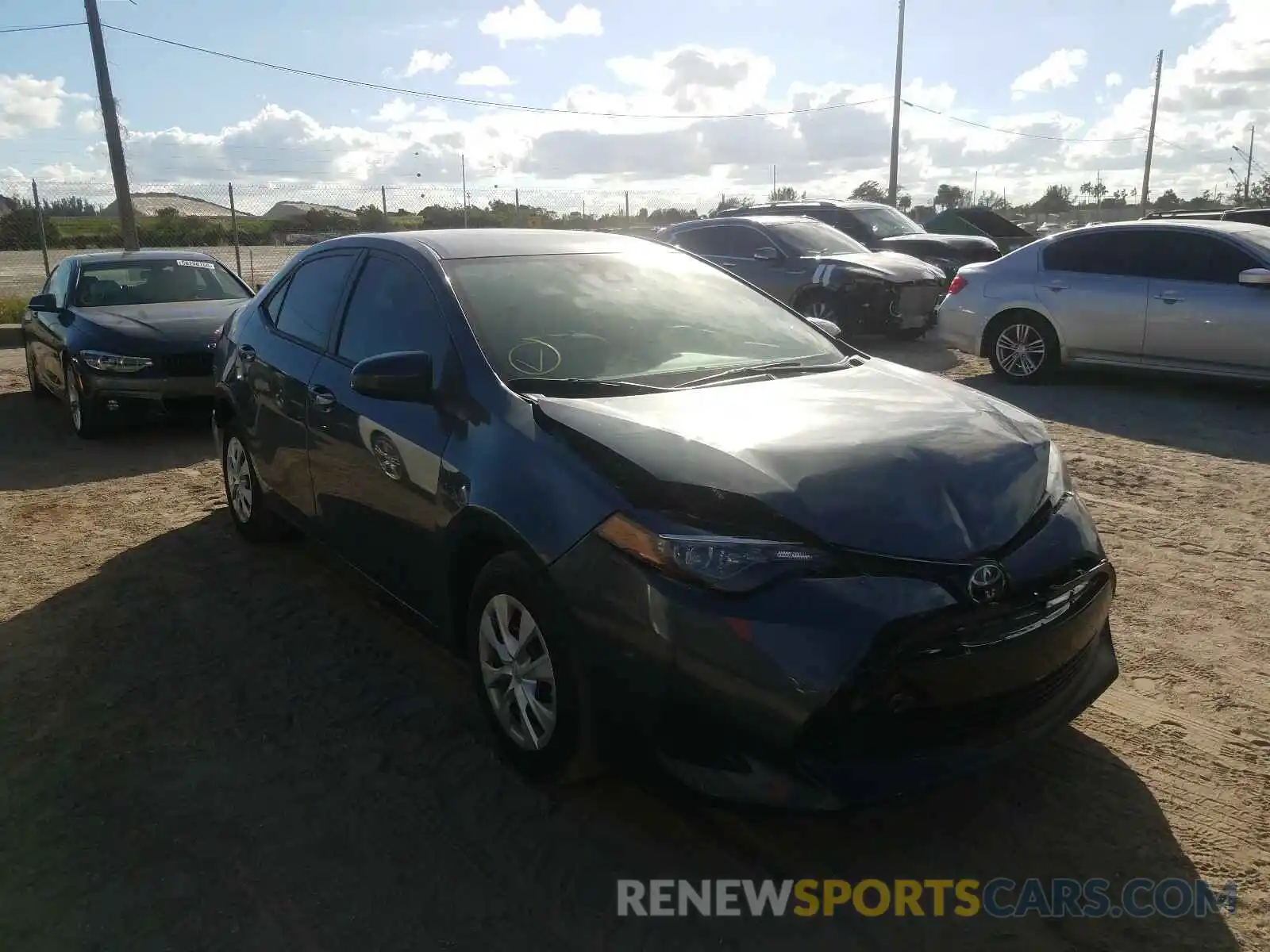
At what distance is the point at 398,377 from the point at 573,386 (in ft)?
1.92

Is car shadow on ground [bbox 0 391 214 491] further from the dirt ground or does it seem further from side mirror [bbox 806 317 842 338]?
side mirror [bbox 806 317 842 338]

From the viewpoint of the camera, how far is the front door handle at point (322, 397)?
13.3ft

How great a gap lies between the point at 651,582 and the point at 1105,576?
1.37 metres

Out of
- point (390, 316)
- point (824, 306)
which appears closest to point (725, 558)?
point (390, 316)

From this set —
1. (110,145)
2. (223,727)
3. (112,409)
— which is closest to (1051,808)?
(223,727)

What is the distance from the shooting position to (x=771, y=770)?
2404 mm

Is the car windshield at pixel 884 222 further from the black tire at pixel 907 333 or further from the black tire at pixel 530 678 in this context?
the black tire at pixel 530 678

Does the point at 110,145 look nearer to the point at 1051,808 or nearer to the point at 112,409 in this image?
the point at 112,409

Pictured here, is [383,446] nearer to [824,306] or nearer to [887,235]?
[824,306]

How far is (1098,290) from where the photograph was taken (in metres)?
8.95

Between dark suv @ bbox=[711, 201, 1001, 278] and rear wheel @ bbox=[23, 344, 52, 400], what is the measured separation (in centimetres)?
911

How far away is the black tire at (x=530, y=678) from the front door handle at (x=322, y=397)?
4.25 feet

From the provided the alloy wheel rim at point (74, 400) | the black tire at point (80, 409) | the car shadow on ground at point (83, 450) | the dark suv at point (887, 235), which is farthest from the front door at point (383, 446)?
the dark suv at point (887, 235)

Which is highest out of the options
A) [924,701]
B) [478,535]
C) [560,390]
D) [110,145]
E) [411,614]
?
[110,145]
